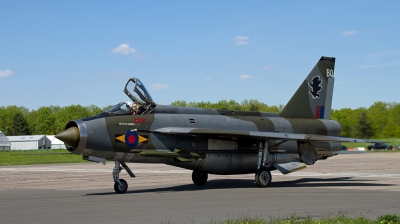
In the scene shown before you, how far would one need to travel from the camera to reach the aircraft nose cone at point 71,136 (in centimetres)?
1392

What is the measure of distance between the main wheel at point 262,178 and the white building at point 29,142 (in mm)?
86505

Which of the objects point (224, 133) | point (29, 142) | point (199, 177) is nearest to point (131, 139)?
point (224, 133)

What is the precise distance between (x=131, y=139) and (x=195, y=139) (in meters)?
2.25

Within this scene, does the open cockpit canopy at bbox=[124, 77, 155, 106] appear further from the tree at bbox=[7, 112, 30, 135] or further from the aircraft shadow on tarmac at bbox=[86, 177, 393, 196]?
the tree at bbox=[7, 112, 30, 135]

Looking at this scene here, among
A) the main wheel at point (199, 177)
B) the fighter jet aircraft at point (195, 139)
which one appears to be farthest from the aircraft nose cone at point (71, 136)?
the main wheel at point (199, 177)

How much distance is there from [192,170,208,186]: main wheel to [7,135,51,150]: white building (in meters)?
84.5

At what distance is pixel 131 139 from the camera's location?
1515 centimetres

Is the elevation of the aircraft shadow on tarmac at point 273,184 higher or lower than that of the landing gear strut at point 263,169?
lower

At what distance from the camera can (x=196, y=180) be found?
17672 mm

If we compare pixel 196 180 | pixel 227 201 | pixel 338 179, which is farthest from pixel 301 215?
pixel 338 179

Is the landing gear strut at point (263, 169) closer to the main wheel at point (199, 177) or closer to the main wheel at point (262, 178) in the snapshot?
the main wheel at point (262, 178)

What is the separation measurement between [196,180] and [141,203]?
20.2ft

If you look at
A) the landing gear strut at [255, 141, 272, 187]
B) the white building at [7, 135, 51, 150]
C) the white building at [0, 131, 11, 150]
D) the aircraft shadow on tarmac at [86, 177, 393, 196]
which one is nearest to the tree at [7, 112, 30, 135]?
the white building at [7, 135, 51, 150]

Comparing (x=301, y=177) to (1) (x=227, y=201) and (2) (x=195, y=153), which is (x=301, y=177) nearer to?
(2) (x=195, y=153)
